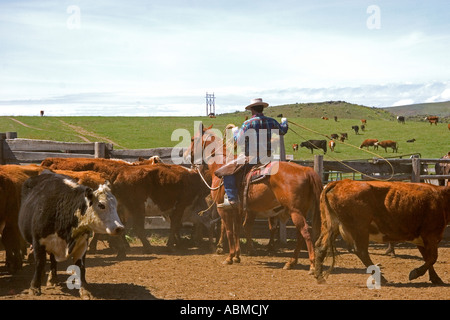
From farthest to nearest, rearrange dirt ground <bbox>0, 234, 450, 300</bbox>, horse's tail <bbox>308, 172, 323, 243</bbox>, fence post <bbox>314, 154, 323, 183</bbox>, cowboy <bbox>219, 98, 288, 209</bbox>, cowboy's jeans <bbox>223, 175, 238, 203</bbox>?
fence post <bbox>314, 154, 323, 183</bbox> < cowboy's jeans <bbox>223, 175, 238, 203</bbox> < cowboy <bbox>219, 98, 288, 209</bbox> < horse's tail <bbox>308, 172, 323, 243</bbox> < dirt ground <bbox>0, 234, 450, 300</bbox>

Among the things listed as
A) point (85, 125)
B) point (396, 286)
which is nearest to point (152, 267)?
point (396, 286)

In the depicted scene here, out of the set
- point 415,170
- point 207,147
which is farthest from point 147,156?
point 415,170

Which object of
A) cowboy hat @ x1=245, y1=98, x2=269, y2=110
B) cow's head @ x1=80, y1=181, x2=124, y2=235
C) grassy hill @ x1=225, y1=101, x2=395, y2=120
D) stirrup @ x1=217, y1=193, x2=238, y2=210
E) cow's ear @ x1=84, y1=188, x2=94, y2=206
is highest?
grassy hill @ x1=225, y1=101, x2=395, y2=120

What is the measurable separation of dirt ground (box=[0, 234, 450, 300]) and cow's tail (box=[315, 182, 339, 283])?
11.2 inches

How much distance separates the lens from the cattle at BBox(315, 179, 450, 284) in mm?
8320

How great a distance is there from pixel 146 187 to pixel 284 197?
3.49 metres

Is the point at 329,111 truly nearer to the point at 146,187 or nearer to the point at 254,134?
the point at 146,187

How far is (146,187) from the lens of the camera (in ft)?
39.1

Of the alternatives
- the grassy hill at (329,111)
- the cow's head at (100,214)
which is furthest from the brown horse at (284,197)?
the grassy hill at (329,111)

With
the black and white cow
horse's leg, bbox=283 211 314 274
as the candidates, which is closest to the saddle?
horse's leg, bbox=283 211 314 274

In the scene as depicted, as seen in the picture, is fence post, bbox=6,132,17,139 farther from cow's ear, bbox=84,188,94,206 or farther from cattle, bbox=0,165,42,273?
cow's ear, bbox=84,188,94,206

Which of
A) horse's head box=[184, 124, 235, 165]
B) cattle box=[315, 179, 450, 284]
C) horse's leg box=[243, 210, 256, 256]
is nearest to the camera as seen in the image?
cattle box=[315, 179, 450, 284]

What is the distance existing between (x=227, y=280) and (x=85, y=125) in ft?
205
